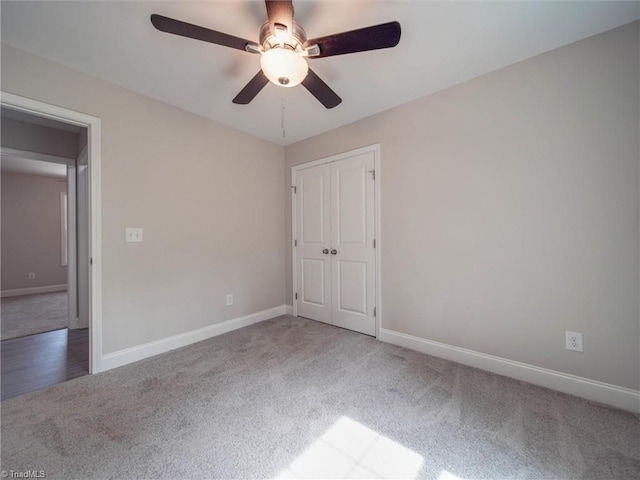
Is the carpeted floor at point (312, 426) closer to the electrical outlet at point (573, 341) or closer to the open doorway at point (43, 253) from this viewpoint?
the electrical outlet at point (573, 341)

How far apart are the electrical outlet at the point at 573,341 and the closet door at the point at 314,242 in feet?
6.96

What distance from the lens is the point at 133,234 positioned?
228 centimetres

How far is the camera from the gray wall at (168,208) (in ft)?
6.93

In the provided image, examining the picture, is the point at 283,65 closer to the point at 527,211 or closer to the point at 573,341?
the point at 527,211

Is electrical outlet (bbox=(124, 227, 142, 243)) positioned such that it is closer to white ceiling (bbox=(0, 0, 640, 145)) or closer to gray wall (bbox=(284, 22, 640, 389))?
white ceiling (bbox=(0, 0, 640, 145))

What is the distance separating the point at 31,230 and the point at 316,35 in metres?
6.81

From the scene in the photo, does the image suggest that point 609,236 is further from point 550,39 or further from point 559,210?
point 550,39

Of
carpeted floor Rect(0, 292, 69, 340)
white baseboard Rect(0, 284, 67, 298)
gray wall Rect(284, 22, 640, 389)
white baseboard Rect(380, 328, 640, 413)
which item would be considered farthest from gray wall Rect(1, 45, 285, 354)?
white baseboard Rect(0, 284, 67, 298)

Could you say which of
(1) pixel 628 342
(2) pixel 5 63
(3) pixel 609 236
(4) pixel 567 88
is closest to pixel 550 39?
(4) pixel 567 88

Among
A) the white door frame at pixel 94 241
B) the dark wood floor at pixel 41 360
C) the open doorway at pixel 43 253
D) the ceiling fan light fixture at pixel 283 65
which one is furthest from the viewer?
the open doorway at pixel 43 253

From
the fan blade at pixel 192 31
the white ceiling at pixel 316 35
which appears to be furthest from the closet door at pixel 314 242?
the fan blade at pixel 192 31

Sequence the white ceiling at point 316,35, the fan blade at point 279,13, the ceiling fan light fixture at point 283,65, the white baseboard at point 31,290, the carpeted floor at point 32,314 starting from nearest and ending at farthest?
1. the fan blade at point 279,13
2. the ceiling fan light fixture at point 283,65
3. the white ceiling at point 316,35
4. the carpeted floor at point 32,314
5. the white baseboard at point 31,290

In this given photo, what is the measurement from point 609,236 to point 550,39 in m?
1.36

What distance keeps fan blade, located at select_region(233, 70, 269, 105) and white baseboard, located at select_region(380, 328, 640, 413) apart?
8.14ft
